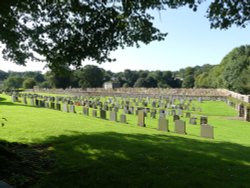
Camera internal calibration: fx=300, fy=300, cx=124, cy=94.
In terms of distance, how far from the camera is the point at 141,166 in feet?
27.1

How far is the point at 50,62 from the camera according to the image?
13859 mm

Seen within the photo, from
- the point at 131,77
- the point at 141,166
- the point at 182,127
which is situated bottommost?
the point at 182,127

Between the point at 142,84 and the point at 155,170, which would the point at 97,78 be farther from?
the point at 155,170

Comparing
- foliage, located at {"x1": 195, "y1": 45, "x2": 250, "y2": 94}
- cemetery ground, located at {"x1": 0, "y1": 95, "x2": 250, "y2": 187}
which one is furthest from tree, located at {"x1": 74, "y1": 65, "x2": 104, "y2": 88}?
cemetery ground, located at {"x1": 0, "y1": 95, "x2": 250, "y2": 187}

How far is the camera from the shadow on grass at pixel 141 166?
22.9 ft

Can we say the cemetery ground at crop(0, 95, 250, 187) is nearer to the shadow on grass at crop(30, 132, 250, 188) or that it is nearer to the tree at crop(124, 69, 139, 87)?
the shadow on grass at crop(30, 132, 250, 188)

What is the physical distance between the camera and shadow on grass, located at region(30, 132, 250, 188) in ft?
22.9

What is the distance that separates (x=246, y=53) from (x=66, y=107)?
74.9m

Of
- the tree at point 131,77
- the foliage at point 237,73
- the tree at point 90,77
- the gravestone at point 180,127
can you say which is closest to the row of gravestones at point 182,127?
the gravestone at point 180,127

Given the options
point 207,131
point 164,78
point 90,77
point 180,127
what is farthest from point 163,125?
point 164,78

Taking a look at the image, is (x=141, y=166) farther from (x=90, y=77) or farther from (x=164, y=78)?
(x=164, y=78)

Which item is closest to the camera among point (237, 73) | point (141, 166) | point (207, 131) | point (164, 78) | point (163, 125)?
point (141, 166)

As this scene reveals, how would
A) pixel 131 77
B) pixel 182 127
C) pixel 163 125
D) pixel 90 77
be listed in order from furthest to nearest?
pixel 131 77 < pixel 90 77 < pixel 163 125 < pixel 182 127

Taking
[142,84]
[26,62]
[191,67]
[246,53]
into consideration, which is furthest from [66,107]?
[191,67]
